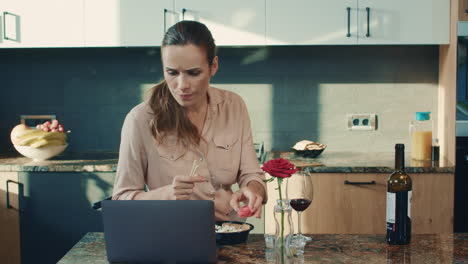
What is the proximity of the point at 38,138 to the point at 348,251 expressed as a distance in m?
2.15

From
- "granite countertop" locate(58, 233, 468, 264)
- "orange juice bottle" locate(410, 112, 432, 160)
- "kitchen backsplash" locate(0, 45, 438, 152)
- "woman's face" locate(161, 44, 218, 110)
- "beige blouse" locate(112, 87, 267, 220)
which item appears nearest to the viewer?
"granite countertop" locate(58, 233, 468, 264)

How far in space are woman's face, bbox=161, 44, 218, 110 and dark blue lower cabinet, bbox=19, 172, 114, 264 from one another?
4.82 feet

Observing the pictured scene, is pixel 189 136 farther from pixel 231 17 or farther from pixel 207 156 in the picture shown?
pixel 231 17

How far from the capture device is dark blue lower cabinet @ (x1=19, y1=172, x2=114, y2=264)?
3016 mm

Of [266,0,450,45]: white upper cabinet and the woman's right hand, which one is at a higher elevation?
[266,0,450,45]: white upper cabinet

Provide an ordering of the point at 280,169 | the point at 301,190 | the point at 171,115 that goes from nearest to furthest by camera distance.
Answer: the point at 280,169, the point at 301,190, the point at 171,115

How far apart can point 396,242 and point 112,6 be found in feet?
7.20

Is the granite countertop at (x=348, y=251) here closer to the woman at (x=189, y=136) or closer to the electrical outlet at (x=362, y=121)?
the woman at (x=189, y=136)

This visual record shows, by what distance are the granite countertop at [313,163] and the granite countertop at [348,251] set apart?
1.23 m

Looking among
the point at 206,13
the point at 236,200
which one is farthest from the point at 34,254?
the point at 236,200

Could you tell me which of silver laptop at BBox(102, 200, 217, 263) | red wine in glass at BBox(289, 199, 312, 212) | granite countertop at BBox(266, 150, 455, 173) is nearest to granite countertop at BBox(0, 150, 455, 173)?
granite countertop at BBox(266, 150, 455, 173)

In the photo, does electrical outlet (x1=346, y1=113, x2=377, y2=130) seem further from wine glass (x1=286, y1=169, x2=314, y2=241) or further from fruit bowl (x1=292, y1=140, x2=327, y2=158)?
wine glass (x1=286, y1=169, x2=314, y2=241)

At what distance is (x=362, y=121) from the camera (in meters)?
3.48

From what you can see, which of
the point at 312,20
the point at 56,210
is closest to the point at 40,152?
the point at 56,210
